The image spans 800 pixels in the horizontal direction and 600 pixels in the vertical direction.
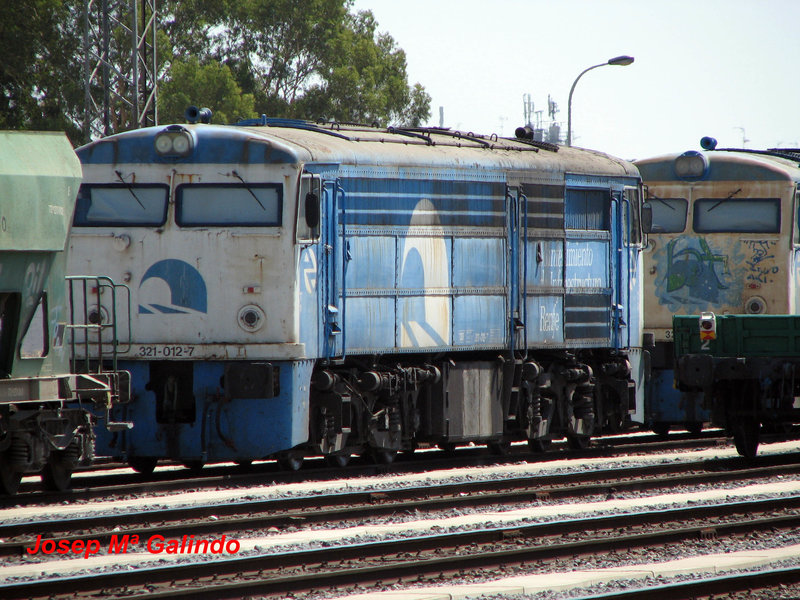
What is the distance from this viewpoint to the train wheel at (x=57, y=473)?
41.4 feet

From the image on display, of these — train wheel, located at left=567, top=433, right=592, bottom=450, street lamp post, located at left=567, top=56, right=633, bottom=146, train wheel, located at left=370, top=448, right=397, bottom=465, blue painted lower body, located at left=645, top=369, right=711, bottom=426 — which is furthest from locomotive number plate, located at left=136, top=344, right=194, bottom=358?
street lamp post, located at left=567, top=56, right=633, bottom=146

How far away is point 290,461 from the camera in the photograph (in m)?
Result: 14.8

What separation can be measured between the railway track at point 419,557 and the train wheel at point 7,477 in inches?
130

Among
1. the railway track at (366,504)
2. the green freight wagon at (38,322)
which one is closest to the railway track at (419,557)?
the railway track at (366,504)

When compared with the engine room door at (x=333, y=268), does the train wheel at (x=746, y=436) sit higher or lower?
lower

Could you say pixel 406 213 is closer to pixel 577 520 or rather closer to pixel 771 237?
pixel 577 520

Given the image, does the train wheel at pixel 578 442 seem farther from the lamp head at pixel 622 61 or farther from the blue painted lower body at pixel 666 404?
the lamp head at pixel 622 61

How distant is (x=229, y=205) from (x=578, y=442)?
6592mm

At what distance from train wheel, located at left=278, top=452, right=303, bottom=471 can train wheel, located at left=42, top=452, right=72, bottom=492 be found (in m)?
2.52

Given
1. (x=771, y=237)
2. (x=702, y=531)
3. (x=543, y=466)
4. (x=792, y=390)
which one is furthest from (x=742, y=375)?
(x=702, y=531)

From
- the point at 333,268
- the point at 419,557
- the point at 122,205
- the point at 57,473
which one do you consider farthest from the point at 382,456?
the point at 419,557

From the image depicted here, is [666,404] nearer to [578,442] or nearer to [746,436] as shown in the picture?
[578,442]

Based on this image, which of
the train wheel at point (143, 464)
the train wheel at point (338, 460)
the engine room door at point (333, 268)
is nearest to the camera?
the engine room door at point (333, 268)

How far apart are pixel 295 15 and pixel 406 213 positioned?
118ft
